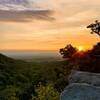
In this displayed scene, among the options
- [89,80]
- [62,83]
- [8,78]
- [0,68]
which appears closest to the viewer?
[89,80]

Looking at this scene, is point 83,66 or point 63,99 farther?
point 83,66

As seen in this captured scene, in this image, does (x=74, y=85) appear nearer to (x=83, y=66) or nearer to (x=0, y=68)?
(x=83, y=66)

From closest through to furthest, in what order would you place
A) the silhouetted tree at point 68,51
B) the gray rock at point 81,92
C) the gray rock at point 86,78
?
1. the gray rock at point 81,92
2. the gray rock at point 86,78
3. the silhouetted tree at point 68,51

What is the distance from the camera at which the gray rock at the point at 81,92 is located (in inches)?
958

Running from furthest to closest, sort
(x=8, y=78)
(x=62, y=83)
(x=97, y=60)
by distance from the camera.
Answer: (x=8, y=78), (x=62, y=83), (x=97, y=60)

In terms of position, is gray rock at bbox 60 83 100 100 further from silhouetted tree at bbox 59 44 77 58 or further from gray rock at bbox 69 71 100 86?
silhouetted tree at bbox 59 44 77 58

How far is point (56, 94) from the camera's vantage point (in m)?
57.6

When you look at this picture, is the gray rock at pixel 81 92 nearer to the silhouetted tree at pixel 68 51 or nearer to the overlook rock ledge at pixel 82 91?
the overlook rock ledge at pixel 82 91

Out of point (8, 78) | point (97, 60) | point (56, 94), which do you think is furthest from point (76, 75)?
point (8, 78)

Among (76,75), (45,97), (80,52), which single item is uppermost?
(80,52)

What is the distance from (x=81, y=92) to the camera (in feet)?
81.0

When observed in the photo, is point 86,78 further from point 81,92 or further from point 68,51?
point 68,51

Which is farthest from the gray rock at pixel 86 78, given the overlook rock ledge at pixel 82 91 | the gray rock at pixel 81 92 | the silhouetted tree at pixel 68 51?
the silhouetted tree at pixel 68 51

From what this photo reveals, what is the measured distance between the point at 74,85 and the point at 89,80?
225cm
